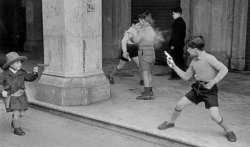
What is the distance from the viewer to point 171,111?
674cm

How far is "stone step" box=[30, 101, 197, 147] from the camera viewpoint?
536 centimetres

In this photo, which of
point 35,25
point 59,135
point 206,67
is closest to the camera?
point 206,67

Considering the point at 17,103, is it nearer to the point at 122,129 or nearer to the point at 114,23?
the point at 122,129

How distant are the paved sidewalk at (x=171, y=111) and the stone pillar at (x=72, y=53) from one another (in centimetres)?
27

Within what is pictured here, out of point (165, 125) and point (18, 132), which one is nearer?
point (165, 125)

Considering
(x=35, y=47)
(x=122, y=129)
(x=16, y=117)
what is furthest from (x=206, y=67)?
(x=35, y=47)

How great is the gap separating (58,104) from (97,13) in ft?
6.39

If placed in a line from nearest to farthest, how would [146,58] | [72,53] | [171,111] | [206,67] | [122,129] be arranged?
[206,67], [122,129], [171,111], [72,53], [146,58]

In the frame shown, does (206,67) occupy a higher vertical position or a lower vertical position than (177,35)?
lower

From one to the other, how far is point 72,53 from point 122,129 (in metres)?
1.94

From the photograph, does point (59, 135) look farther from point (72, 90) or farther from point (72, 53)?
point (72, 53)

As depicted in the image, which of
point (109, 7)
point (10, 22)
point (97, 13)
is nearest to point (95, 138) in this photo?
point (97, 13)

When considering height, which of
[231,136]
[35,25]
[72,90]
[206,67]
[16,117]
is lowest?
[231,136]

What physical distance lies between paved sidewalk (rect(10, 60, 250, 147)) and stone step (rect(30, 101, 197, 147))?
5 centimetres
